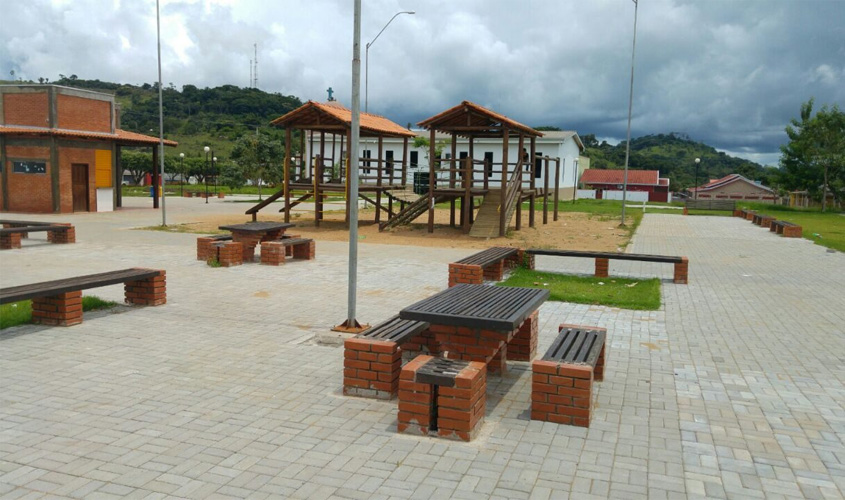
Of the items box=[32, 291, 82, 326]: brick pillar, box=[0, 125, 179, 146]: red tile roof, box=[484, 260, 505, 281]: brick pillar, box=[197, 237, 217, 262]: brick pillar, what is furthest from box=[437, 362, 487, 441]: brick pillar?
box=[0, 125, 179, 146]: red tile roof

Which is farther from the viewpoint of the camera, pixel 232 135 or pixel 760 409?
pixel 232 135

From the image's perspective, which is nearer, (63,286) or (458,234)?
(63,286)

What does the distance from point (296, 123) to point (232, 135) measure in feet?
259

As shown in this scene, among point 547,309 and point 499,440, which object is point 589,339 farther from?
point 547,309

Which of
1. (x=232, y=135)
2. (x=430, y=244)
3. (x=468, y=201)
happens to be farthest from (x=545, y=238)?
(x=232, y=135)

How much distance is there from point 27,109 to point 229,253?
72.7 feet

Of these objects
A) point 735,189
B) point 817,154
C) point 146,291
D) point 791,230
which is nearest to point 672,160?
point 735,189

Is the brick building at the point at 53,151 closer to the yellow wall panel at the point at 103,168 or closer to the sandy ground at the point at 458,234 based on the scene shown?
the yellow wall panel at the point at 103,168

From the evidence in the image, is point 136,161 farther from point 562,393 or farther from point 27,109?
point 562,393

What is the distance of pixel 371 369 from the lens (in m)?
5.84

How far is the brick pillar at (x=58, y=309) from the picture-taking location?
8031 millimetres

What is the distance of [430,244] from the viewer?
19.8 meters

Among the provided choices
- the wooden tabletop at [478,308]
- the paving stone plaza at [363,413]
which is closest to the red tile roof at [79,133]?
the paving stone plaza at [363,413]

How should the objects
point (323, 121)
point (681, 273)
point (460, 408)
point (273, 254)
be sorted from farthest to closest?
1. point (323, 121)
2. point (273, 254)
3. point (681, 273)
4. point (460, 408)
